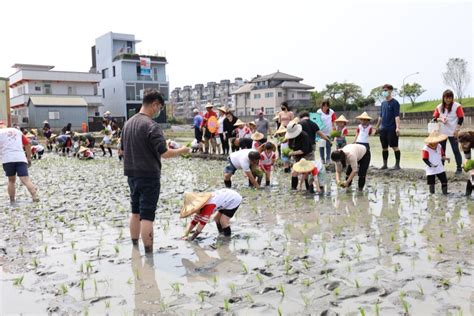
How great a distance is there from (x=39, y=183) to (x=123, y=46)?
155ft

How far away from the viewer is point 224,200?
17.8ft

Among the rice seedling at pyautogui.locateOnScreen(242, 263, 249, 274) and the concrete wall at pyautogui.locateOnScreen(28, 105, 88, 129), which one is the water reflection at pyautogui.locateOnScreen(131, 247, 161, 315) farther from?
the concrete wall at pyautogui.locateOnScreen(28, 105, 88, 129)

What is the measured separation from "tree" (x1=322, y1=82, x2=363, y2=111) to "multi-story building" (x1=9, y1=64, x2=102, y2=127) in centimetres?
3089

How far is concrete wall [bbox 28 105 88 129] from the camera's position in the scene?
44.2 m

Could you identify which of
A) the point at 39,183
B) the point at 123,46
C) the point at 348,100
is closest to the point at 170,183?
the point at 39,183

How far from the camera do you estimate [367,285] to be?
3.59 meters

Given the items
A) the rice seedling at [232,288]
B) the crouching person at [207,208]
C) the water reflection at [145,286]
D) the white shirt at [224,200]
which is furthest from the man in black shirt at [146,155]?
the rice seedling at [232,288]

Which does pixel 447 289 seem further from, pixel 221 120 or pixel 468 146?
pixel 221 120

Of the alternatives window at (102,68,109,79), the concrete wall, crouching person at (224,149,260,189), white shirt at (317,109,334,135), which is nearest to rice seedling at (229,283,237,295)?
crouching person at (224,149,260,189)

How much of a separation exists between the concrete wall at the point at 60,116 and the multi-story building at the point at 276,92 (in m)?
28.0

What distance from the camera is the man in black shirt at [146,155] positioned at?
4.74m

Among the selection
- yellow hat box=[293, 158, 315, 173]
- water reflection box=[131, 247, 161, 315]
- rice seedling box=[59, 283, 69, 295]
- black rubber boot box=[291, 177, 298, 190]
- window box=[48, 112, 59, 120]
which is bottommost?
water reflection box=[131, 247, 161, 315]

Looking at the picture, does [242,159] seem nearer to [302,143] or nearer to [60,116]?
[302,143]

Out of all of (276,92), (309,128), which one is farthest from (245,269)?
(276,92)
